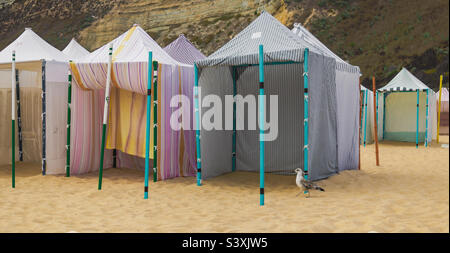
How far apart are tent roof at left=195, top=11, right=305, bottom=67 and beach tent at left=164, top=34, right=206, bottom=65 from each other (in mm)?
2370

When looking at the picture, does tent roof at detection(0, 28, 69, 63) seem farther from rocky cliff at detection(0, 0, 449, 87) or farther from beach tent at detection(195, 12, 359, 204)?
rocky cliff at detection(0, 0, 449, 87)

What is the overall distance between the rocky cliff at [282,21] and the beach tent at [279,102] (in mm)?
12562

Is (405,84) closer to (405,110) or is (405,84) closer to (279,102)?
(405,110)

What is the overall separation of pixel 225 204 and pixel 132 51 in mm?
3045

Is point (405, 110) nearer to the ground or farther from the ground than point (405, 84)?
nearer to the ground

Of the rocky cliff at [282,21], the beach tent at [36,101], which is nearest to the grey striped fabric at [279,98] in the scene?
the beach tent at [36,101]

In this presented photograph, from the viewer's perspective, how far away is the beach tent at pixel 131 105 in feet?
21.1

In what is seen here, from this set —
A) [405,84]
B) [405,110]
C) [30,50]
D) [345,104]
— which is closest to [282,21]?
[405,110]

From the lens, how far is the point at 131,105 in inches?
274

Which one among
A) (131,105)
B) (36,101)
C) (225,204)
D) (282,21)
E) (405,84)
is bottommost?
(225,204)

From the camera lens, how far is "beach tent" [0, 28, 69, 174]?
6882 millimetres

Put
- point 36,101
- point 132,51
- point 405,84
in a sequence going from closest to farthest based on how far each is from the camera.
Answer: point 132,51
point 36,101
point 405,84

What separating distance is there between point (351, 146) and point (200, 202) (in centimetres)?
352

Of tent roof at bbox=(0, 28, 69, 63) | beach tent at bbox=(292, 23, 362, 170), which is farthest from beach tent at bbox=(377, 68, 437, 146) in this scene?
tent roof at bbox=(0, 28, 69, 63)
